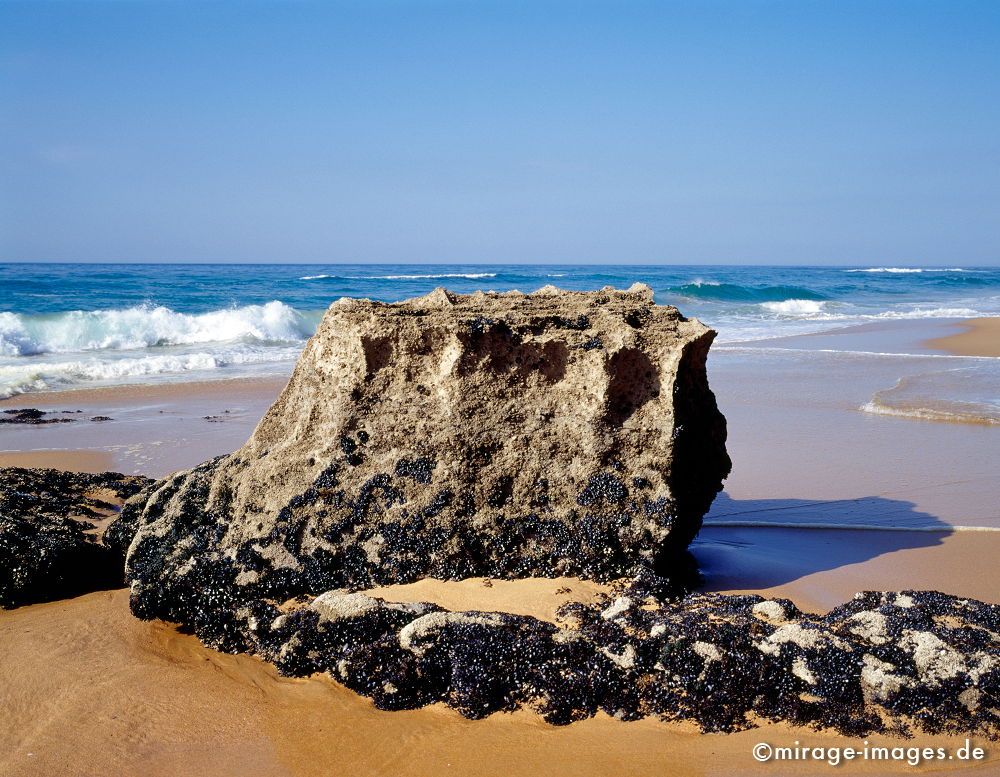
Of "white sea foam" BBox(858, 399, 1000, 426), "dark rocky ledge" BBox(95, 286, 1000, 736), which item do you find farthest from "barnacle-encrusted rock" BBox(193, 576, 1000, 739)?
"white sea foam" BBox(858, 399, 1000, 426)

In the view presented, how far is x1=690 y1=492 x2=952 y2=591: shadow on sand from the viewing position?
14.9ft

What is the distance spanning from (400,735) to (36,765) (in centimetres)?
125

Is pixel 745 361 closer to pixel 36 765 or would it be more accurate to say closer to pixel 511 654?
pixel 511 654

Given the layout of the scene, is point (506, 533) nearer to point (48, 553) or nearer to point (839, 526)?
point (48, 553)

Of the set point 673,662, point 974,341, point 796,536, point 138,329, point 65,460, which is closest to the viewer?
point 673,662

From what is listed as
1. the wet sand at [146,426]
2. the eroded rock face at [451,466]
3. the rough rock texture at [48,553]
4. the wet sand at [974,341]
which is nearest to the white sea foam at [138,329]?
the wet sand at [146,426]

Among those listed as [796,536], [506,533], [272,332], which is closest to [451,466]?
[506,533]

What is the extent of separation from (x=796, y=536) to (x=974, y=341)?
15.0 meters

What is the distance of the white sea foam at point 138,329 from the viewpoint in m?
18.8

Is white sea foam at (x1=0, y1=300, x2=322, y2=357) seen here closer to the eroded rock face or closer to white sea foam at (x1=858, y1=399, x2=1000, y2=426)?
white sea foam at (x1=858, y1=399, x2=1000, y2=426)

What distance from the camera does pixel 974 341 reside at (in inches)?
689

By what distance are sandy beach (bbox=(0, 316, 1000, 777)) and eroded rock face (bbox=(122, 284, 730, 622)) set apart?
9.0 inches

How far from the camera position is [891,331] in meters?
20.9

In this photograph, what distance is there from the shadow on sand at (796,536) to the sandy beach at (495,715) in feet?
0.06
